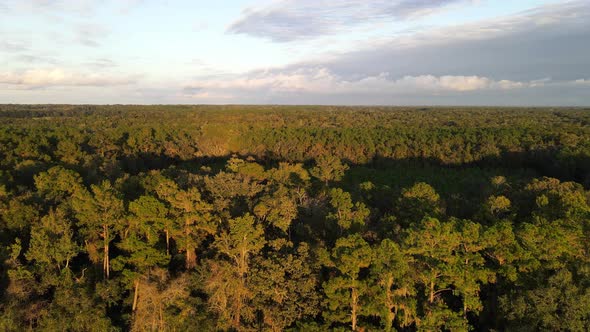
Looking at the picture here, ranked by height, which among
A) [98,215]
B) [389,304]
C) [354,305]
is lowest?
[354,305]

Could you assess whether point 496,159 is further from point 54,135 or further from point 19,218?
point 54,135

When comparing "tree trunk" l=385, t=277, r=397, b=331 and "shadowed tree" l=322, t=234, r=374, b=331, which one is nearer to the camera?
"tree trunk" l=385, t=277, r=397, b=331

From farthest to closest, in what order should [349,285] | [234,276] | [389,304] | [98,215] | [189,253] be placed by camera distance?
[189,253], [98,215], [234,276], [349,285], [389,304]

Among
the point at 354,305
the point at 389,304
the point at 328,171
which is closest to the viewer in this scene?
the point at 389,304

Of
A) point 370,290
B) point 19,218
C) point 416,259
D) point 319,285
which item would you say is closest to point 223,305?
point 319,285

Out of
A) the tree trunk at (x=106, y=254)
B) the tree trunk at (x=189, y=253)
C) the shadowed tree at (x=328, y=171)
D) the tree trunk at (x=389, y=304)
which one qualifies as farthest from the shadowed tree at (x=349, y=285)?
the shadowed tree at (x=328, y=171)

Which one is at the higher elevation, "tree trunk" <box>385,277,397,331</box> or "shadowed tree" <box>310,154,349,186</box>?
"shadowed tree" <box>310,154,349,186</box>

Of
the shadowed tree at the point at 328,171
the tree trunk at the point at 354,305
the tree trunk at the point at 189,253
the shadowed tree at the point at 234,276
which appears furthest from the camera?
the shadowed tree at the point at 328,171

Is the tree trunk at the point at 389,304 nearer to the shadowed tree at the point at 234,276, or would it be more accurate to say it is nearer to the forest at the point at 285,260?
the forest at the point at 285,260

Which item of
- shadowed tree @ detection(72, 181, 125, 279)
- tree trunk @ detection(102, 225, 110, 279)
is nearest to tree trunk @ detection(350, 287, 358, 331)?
shadowed tree @ detection(72, 181, 125, 279)

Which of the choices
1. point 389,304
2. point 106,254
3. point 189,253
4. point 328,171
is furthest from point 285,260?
point 328,171

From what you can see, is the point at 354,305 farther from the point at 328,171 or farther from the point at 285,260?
the point at 328,171

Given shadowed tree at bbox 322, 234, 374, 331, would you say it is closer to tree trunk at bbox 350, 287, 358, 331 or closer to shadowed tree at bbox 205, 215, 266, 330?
tree trunk at bbox 350, 287, 358, 331
